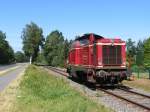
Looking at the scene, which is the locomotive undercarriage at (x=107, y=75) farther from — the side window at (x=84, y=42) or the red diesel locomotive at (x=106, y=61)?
the side window at (x=84, y=42)

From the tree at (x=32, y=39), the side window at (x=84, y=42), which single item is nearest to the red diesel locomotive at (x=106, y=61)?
the side window at (x=84, y=42)

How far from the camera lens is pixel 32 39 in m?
143

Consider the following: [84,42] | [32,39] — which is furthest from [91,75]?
[32,39]

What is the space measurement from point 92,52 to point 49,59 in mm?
113073

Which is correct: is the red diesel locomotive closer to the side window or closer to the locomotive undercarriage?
the locomotive undercarriage

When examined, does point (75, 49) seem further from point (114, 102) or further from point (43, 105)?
point (43, 105)

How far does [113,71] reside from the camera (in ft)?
94.1

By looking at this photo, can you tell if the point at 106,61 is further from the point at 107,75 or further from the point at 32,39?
the point at 32,39

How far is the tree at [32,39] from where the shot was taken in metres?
143

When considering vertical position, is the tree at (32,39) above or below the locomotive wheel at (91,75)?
above

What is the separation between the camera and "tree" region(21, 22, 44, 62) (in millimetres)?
142600

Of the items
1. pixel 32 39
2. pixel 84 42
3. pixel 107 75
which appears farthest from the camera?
pixel 32 39

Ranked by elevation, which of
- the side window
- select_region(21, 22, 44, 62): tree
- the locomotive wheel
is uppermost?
select_region(21, 22, 44, 62): tree

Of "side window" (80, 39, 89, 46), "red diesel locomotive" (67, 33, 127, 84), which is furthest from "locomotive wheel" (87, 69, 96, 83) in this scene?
"side window" (80, 39, 89, 46)
